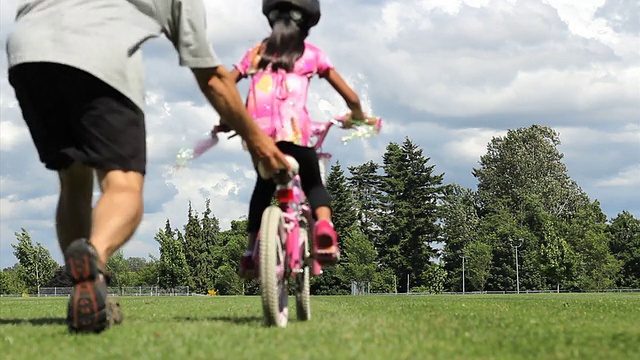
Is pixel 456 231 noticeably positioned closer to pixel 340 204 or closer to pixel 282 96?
pixel 340 204

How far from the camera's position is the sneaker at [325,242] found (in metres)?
5.65

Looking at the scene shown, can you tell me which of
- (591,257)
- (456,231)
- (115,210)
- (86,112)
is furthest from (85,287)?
(456,231)

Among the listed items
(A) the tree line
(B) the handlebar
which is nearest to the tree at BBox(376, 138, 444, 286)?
(A) the tree line

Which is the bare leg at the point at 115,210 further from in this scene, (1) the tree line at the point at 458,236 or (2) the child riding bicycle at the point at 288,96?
(1) the tree line at the point at 458,236

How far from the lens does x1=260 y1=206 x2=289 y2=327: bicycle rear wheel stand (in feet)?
16.3

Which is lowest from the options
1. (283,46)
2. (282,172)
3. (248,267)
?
(248,267)

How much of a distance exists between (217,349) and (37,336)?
119 centimetres

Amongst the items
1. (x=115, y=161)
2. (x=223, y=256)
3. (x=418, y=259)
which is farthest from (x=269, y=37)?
(x=223, y=256)

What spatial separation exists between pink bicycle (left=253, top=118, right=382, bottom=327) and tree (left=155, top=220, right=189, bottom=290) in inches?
3154

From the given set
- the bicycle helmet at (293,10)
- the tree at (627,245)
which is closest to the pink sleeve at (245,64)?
the bicycle helmet at (293,10)

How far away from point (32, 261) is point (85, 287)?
69911 mm

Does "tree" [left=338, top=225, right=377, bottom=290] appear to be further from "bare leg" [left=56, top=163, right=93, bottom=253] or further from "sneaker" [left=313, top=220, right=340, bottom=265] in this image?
"bare leg" [left=56, top=163, right=93, bottom=253]

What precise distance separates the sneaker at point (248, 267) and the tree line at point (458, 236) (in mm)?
72576

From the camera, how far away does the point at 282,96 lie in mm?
5699
